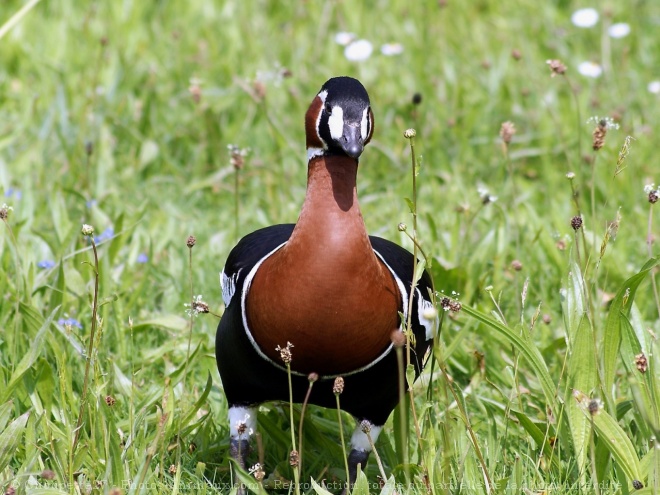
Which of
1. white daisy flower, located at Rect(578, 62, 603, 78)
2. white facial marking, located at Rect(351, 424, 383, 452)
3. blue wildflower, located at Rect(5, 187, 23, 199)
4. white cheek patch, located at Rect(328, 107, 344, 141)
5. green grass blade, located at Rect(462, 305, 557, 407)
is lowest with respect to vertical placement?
white facial marking, located at Rect(351, 424, 383, 452)

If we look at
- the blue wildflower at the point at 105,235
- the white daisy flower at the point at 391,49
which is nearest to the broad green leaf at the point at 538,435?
the blue wildflower at the point at 105,235

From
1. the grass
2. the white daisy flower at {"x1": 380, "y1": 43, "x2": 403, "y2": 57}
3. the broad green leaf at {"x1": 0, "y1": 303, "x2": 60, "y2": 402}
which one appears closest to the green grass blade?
the grass

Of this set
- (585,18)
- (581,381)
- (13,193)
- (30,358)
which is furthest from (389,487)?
(585,18)

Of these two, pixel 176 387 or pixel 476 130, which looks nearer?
pixel 176 387

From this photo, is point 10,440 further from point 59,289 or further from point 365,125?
point 365,125

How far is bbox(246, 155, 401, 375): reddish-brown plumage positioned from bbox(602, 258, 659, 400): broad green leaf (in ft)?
2.10

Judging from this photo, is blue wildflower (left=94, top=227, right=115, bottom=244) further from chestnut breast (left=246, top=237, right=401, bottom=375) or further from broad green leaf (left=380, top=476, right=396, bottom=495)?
broad green leaf (left=380, top=476, right=396, bottom=495)

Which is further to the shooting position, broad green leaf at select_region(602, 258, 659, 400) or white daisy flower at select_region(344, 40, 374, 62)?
white daisy flower at select_region(344, 40, 374, 62)

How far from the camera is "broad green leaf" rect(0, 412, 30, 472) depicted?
2.87 m

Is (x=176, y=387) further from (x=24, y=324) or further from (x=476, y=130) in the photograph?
(x=476, y=130)

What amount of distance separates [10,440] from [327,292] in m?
0.97

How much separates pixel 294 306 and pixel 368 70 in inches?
142

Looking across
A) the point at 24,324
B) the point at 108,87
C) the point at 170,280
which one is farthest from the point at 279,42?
the point at 24,324

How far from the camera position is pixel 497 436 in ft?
10.9
